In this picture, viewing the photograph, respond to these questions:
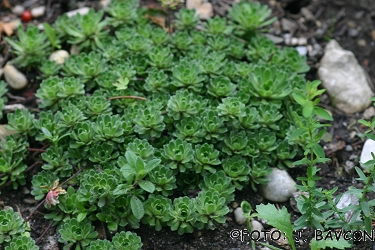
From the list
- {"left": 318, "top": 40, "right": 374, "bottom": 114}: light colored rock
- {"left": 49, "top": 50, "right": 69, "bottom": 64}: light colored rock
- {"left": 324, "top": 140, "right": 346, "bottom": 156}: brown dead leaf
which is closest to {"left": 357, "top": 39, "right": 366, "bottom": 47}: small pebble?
{"left": 318, "top": 40, "right": 374, "bottom": 114}: light colored rock

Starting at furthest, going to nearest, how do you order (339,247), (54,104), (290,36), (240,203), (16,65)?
1. (290,36)
2. (16,65)
3. (54,104)
4. (240,203)
5. (339,247)

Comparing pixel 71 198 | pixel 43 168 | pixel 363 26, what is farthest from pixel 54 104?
pixel 363 26

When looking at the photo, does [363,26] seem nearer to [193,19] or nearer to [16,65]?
[193,19]

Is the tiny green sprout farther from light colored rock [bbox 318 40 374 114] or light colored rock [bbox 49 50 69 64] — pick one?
light colored rock [bbox 318 40 374 114]

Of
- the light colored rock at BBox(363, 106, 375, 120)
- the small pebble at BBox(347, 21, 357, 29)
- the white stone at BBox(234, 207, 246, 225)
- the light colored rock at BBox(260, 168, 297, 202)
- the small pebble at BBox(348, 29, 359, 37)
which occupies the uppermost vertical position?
the small pebble at BBox(347, 21, 357, 29)

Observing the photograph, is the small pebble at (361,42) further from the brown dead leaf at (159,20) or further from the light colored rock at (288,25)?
the brown dead leaf at (159,20)

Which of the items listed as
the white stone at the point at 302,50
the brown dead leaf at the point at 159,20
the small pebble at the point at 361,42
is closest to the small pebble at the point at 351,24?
the small pebble at the point at 361,42

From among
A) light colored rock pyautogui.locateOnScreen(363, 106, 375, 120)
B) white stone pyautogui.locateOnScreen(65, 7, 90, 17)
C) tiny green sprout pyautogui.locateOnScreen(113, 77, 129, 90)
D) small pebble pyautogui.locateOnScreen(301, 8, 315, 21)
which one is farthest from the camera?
small pebble pyautogui.locateOnScreen(301, 8, 315, 21)
